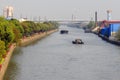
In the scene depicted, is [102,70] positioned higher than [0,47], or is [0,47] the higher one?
[0,47]

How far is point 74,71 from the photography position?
14.9 metres

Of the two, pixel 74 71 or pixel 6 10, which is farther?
pixel 6 10

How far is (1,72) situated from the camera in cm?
1251

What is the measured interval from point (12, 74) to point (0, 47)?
1302 mm

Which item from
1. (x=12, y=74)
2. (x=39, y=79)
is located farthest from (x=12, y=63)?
(x=39, y=79)

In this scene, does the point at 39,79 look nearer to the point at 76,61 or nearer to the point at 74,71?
the point at 74,71

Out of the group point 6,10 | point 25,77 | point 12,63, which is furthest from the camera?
point 6,10

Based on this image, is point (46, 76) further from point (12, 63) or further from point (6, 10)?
point (6, 10)

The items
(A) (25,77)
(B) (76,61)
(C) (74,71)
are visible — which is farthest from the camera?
(B) (76,61)

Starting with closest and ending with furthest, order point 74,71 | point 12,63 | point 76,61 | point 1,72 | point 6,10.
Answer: point 1,72
point 74,71
point 12,63
point 76,61
point 6,10

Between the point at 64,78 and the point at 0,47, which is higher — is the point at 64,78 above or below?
below

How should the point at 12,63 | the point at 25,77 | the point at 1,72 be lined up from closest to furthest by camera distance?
1. the point at 1,72
2. the point at 25,77
3. the point at 12,63

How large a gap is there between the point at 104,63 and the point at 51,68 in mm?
2751

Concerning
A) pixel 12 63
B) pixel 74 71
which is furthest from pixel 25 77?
pixel 12 63
